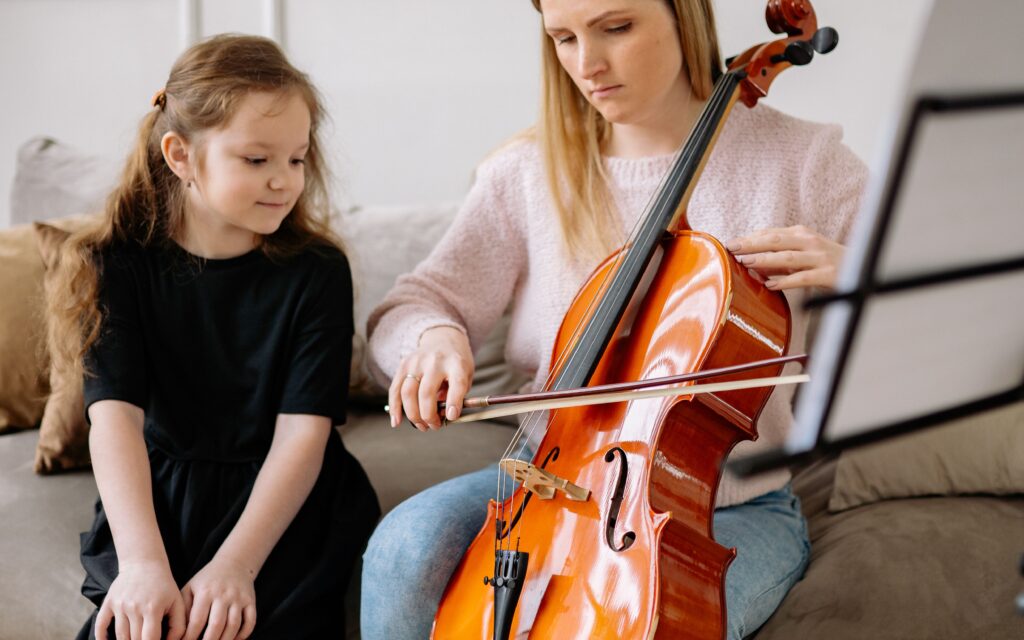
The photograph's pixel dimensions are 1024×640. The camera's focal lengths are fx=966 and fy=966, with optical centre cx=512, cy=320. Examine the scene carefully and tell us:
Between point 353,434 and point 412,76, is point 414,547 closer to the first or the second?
point 353,434

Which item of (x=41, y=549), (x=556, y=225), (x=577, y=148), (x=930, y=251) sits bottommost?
(x=41, y=549)

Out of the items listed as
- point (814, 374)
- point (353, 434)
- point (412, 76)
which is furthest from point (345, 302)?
point (412, 76)

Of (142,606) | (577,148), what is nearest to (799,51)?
(577,148)

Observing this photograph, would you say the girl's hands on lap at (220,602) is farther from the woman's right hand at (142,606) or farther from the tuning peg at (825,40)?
the tuning peg at (825,40)

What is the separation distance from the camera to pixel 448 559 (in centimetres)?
108

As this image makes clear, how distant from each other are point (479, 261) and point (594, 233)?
0.21m

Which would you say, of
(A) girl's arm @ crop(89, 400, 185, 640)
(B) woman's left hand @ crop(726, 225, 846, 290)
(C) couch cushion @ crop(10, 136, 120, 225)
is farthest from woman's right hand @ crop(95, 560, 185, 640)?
(C) couch cushion @ crop(10, 136, 120, 225)

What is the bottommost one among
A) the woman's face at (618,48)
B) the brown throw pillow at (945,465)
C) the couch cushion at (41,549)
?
the couch cushion at (41,549)

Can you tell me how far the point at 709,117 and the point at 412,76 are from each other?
1398 millimetres

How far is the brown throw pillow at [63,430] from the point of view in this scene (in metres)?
1.57

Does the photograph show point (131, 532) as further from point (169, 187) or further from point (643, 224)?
point (643, 224)

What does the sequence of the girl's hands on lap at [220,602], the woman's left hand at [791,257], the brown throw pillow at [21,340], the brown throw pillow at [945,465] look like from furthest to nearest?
1. the brown throw pillow at [21,340]
2. the brown throw pillow at [945,465]
3. the girl's hands on lap at [220,602]
4. the woman's left hand at [791,257]

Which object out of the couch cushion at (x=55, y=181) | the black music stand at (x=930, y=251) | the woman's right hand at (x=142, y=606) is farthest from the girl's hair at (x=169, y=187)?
the black music stand at (x=930, y=251)

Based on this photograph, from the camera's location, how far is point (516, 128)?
2.32 metres
